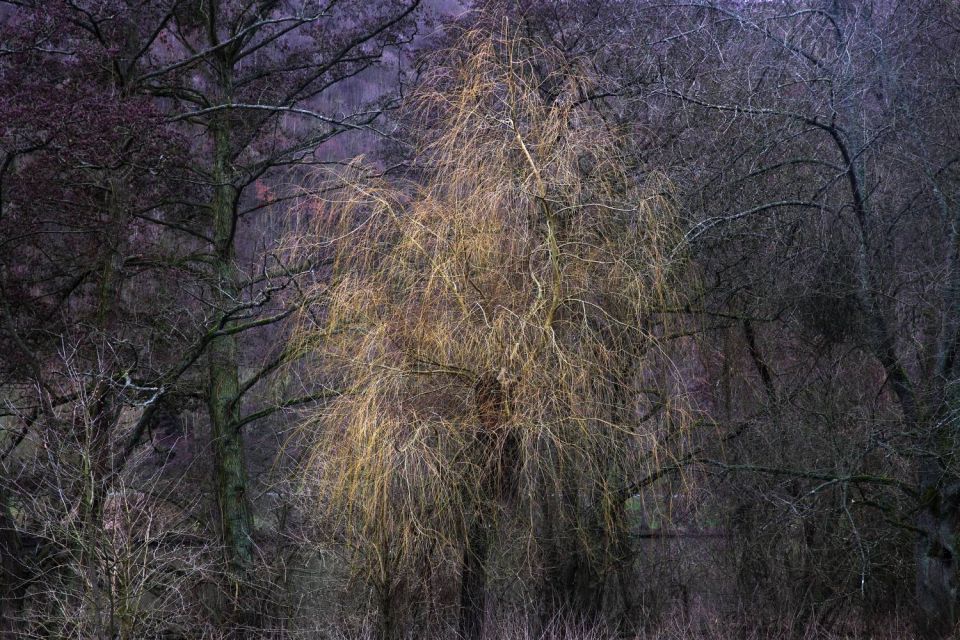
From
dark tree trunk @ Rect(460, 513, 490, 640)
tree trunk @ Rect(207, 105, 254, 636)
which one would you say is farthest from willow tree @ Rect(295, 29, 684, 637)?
tree trunk @ Rect(207, 105, 254, 636)

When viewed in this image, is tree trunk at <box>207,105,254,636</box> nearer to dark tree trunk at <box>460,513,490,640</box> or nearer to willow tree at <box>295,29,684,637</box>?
willow tree at <box>295,29,684,637</box>

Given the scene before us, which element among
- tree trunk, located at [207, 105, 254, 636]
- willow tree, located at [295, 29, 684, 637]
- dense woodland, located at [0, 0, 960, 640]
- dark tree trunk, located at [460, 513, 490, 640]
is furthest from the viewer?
tree trunk, located at [207, 105, 254, 636]

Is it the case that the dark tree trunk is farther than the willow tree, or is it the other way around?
the dark tree trunk

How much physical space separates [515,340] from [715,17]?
4963mm

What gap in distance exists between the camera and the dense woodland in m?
8.14

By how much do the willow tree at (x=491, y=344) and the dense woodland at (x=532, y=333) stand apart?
42 mm

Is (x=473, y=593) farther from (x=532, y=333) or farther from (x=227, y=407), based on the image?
(x=227, y=407)

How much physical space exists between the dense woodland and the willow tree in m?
0.04

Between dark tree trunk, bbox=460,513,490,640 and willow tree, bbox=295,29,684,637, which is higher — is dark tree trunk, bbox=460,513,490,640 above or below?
below

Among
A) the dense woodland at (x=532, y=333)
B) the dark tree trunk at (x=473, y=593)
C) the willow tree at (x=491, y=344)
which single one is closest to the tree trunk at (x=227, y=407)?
the dense woodland at (x=532, y=333)

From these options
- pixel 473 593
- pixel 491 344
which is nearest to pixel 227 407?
pixel 473 593

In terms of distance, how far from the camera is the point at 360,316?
27.8ft

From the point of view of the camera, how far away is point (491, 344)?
7965 mm

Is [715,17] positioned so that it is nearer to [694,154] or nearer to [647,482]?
[694,154]
